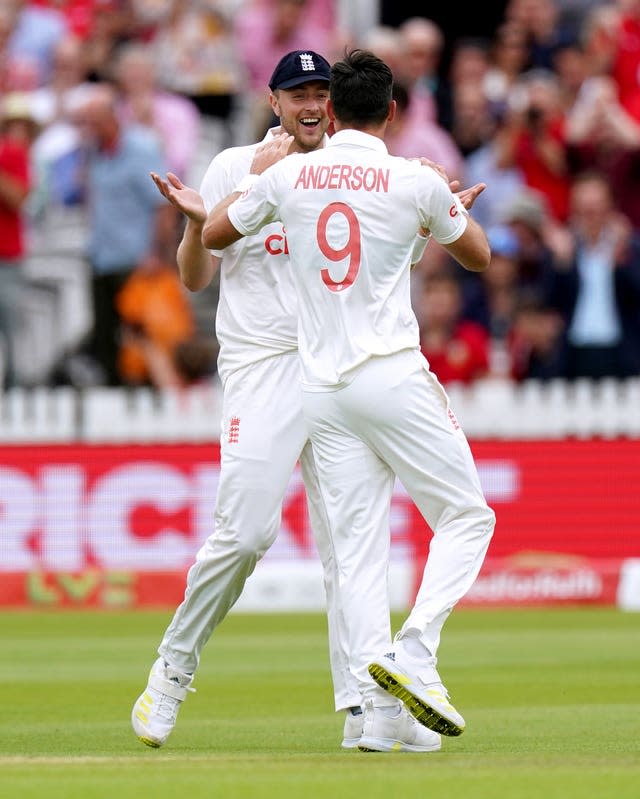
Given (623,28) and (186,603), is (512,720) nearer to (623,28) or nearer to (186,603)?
(186,603)

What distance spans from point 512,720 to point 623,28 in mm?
10602

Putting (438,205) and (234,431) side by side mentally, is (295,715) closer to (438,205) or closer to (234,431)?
(234,431)

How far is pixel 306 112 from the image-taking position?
746 centimetres

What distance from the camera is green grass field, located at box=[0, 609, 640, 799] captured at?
589 cm

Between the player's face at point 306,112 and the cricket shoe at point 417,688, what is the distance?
1.99 meters

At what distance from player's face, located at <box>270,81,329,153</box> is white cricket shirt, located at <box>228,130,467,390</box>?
52cm

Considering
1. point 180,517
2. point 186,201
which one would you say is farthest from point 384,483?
point 180,517

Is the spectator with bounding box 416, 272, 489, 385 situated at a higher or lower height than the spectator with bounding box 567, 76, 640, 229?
Answer: lower

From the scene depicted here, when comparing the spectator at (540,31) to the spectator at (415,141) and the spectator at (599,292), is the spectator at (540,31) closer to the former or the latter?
the spectator at (415,141)

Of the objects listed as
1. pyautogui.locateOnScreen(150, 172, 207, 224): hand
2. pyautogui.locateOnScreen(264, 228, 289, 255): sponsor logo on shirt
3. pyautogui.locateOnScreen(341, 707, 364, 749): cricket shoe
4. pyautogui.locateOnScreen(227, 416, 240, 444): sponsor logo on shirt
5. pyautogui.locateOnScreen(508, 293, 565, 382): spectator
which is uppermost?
pyautogui.locateOnScreen(150, 172, 207, 224): hand

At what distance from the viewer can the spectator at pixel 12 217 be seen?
55.7 ft

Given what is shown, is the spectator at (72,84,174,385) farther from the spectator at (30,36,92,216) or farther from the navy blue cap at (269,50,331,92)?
the navy blue cap at (269,50,331,92)

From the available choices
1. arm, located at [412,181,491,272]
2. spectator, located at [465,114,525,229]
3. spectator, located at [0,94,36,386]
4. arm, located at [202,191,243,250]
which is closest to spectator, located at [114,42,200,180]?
spectator, located at [0,94,36,386]

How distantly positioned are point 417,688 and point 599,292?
979 centimetres
